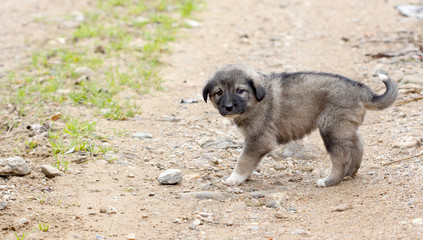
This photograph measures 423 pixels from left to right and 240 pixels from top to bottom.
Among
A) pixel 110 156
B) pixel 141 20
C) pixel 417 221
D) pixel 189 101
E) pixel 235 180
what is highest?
pixel 417 221

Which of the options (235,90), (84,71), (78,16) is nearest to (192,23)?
(78,16)

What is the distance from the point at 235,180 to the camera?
18.7ft

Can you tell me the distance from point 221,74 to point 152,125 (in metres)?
1.83

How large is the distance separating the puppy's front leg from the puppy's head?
1.42ft

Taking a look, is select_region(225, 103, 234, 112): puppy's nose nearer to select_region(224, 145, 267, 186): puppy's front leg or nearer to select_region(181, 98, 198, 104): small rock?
select_region(224, 145, 267, 186): puppy's front leg

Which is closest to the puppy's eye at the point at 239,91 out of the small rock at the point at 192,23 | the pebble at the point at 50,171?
the pebble at the point at 50,171

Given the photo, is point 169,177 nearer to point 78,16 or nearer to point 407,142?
point 407,142

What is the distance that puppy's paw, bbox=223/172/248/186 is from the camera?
224 inches

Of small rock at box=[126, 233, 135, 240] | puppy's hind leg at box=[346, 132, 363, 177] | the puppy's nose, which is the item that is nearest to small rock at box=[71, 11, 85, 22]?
the puppy's nose

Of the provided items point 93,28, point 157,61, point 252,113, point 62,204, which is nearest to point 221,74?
point 252,113

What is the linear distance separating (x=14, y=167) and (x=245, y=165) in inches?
93.0

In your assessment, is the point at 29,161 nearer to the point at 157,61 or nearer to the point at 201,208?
the point at 201,208

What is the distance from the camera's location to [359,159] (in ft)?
18.5

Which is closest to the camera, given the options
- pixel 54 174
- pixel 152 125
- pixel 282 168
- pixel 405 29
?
pixel 54 174
